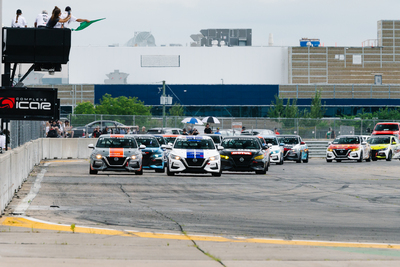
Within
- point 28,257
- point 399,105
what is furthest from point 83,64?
point 28,257

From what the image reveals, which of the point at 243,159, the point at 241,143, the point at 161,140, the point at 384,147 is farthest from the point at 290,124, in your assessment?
the point at 243,159

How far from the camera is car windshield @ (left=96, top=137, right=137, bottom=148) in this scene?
2388 centimetres

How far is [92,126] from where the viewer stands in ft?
151

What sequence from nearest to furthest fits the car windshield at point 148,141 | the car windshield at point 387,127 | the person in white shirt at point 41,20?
the person in white shirt at point 41,20 → the car windshield at point 148,141 → the car windshield at point 387,127

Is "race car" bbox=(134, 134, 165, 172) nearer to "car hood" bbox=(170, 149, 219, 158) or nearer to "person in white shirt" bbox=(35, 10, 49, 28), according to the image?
"car hood" bbox=(170, 149, 219, 158)

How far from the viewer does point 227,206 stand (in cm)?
1423

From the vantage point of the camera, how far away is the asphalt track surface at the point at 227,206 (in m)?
10.5

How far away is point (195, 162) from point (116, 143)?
119 inches

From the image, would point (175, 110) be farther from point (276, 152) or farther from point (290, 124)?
point (276, 152)

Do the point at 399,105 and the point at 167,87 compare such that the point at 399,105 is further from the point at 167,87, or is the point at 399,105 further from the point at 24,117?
the point at 24,117

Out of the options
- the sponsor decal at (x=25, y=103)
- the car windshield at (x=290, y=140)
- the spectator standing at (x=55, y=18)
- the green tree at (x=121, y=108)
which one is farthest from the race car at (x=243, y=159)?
the green tree at (x=121, y=108)

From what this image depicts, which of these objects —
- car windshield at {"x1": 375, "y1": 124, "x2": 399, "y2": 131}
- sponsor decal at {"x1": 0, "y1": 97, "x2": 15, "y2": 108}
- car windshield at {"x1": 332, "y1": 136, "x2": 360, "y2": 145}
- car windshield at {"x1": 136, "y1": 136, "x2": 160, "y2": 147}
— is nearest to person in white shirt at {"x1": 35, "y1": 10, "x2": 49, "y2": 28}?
sponsor decal at {"x1": 0, "y1": 97, "x2": 15, "y2": 108}

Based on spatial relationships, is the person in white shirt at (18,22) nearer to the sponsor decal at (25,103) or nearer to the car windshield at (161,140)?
the sponsor decal at (25,103)

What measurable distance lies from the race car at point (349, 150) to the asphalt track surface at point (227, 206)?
1497cm
